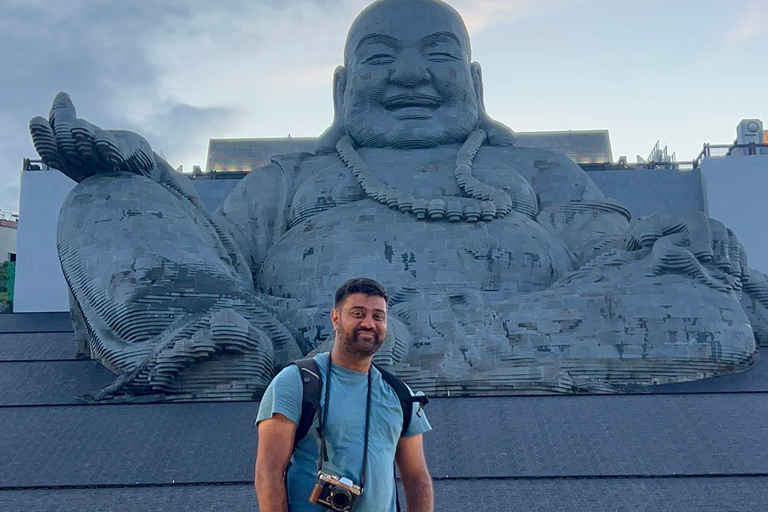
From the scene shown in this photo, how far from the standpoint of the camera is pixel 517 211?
28.2 feet

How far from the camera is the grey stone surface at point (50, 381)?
6363 millimetres

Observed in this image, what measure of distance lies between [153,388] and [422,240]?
2832mm

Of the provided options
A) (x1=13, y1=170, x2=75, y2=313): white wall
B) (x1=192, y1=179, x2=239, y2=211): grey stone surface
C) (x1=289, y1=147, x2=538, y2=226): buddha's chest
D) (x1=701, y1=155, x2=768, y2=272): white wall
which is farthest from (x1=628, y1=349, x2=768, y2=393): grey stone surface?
(x1=13, y1=170, x2=75, y2=313): white wall

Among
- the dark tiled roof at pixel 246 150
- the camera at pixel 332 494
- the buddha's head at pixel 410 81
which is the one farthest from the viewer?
the dark tiled roof at pixel 246 150

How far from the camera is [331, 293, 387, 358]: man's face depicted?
9.25 feet

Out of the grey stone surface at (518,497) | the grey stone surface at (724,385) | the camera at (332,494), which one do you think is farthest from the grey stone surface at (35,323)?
the camera at (332,494)

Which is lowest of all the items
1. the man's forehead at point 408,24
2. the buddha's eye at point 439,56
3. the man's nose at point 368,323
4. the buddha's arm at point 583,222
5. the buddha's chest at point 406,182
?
the man's nose at point 368,323

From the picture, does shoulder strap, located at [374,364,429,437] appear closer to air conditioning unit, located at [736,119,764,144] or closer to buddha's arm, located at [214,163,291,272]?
buddha's arm, located at [214,163,291,272]

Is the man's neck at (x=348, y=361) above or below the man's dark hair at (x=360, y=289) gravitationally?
below

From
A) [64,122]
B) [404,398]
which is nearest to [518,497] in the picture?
[404,398]

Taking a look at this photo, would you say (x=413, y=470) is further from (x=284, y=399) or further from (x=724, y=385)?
(x=724, y=385)

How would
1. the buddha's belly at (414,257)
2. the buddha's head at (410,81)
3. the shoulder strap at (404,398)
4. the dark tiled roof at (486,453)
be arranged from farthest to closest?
the buddha's head at (410,81), the buddha's belly at (414,257), the dark tiled roof at (486,453), the shoulder strap at (404,398)

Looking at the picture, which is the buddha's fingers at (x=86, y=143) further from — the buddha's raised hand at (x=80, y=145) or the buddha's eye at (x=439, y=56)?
the buddha's eye at (x=439, y=56)

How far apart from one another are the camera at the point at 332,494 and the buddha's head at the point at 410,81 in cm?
678
